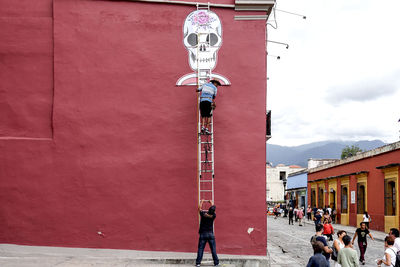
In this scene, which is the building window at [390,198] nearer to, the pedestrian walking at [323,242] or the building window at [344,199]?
the building window at [344,199]

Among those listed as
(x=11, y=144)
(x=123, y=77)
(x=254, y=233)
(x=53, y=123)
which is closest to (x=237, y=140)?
(x=254, y=233)

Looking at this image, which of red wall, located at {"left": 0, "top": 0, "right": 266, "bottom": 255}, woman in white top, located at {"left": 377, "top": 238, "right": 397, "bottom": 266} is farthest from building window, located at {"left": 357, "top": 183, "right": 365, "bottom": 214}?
woman in white top, located at {"left": 377, "top": 238, "right": 397, "bottom": 266}

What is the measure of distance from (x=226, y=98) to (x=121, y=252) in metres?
4.86

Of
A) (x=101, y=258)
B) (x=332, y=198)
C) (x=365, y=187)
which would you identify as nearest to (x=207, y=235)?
(x=101, y=258)

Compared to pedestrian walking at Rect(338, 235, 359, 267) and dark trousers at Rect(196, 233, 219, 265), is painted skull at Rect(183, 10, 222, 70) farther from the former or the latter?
pedestrian walking at Rect(338, 235, 359, 267)

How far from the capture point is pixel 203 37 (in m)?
12.9

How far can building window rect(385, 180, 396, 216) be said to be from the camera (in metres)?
26.7

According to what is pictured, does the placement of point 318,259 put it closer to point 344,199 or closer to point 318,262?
point 318,262

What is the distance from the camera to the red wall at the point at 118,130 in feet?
40.6

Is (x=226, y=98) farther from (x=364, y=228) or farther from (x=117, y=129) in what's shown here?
(x=364, y=228)

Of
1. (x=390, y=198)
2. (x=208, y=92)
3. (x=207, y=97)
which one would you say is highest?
(x=208, y=92)

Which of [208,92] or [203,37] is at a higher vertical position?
[203,37]

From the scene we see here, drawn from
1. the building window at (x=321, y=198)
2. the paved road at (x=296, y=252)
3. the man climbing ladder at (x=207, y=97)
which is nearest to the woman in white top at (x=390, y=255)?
the man climbing ladder at (x=207, y=97)

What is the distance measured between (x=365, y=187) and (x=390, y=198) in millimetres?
4128
